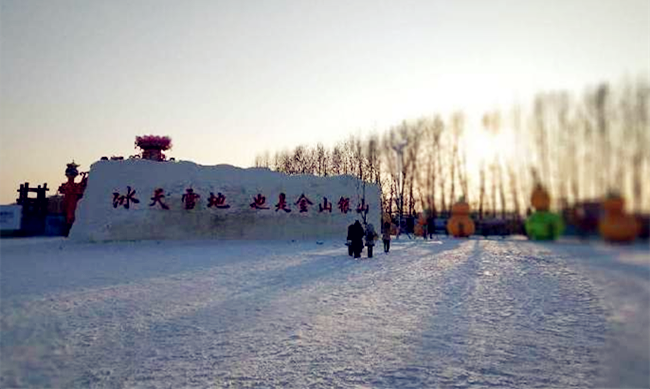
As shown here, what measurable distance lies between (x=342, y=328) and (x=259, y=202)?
20.2 meters

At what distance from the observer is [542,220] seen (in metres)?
1.28

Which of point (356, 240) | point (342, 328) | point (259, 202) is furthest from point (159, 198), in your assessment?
point (342, 328)

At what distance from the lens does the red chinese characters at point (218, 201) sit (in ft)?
83.1

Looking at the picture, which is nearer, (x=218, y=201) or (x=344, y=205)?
(x=218, y=201)

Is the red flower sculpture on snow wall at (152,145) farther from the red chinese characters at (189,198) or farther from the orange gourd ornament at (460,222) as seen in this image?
the orange gourd ornament at (460,222)

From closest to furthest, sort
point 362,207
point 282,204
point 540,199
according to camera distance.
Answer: point 540,199, point 282,204, point 362,207

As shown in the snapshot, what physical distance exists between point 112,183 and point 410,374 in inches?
903

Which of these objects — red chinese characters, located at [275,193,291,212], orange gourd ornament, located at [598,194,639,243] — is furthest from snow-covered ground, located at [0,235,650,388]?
red chinese characters, located at [275,193,291,212]

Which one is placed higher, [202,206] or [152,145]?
[152,145]

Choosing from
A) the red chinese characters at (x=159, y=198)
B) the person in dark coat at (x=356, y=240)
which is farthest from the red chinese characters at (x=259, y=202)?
the person in dark coat at (x=356, y=240)

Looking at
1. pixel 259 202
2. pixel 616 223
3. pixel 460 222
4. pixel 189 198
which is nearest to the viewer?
pixel 616 223

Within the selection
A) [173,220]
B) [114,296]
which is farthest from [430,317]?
[173,220]

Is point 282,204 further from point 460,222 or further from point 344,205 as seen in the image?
point 460,222

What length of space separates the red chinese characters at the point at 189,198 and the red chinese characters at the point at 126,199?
2.43 metres
